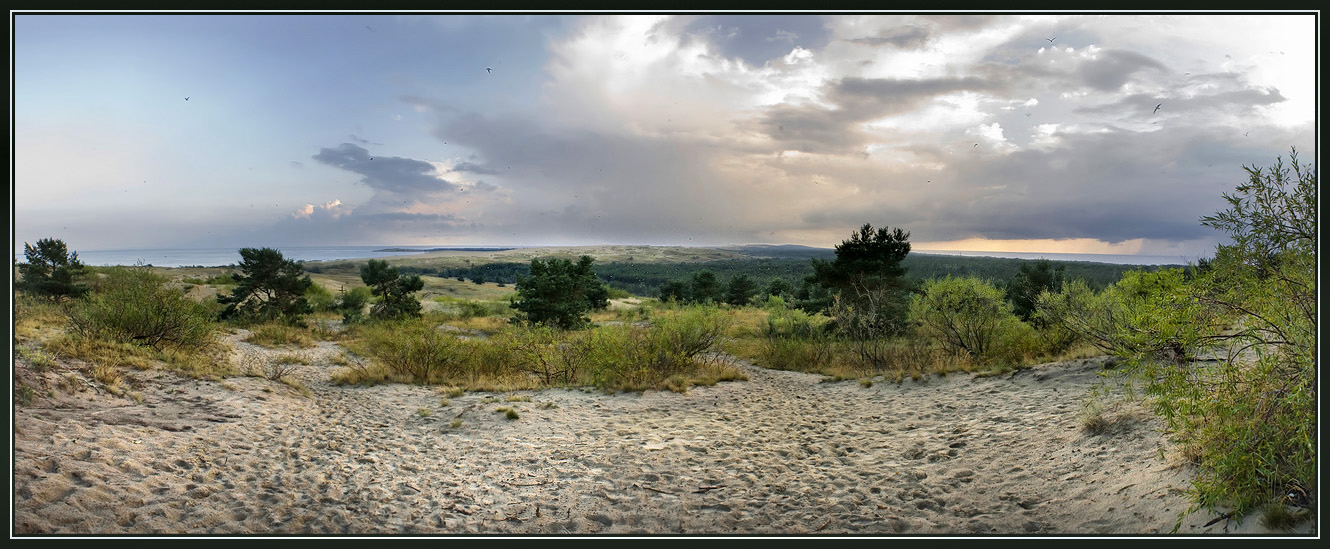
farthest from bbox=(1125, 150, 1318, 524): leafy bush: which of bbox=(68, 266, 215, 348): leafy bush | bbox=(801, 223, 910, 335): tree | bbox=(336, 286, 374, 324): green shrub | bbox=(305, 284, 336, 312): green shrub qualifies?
bbox=(305, 284, 336, 312): green shrub

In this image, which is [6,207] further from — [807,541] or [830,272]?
[830,272]

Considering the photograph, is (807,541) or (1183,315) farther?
(1183,315)

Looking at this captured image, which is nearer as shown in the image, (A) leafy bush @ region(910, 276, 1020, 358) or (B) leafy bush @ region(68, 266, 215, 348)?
(B) leafy bush @ region(68, 266, 215, 348)

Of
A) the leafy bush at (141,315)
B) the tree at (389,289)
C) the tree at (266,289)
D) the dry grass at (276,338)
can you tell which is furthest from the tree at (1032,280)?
the tree at (266,289)

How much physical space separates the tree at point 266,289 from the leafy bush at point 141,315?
13.1 meters

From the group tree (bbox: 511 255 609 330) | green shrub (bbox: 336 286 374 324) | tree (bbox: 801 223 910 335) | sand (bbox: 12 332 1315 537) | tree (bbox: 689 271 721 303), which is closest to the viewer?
sand (bbox: 12 332 1315 537)

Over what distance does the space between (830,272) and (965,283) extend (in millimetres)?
7132

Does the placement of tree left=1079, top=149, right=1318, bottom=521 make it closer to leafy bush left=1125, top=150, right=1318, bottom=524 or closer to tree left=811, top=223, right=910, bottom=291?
leafy bush left=1125, top=150, right=1318, bottom=524

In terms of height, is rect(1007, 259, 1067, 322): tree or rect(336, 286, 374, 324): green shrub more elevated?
rect(1007, 259, 1067, 322): tree

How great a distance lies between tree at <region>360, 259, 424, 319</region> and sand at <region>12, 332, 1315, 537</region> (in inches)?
724

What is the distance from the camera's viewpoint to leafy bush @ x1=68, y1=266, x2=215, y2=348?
9891mm

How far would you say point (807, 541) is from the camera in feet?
10.9

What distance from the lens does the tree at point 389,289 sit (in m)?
26.8

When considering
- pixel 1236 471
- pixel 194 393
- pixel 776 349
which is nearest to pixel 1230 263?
pixel 1236 471
